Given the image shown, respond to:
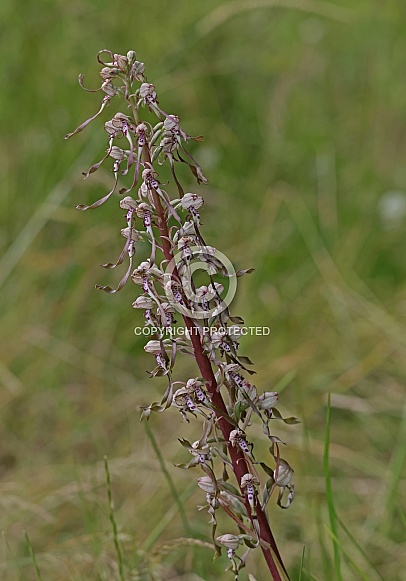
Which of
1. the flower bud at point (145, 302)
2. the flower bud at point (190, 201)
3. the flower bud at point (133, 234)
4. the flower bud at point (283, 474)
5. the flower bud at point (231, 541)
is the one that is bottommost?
the flower bud at point (231, 541)

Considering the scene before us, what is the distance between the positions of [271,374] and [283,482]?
1.85 m

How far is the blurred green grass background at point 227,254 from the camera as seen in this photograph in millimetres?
2529

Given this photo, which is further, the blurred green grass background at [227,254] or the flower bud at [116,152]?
the blurred green grass background at [227,254]

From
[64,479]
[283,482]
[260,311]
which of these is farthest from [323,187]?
[283,482]

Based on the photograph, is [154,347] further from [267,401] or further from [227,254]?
[227,254]

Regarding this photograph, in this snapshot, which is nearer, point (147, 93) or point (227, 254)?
point (147, 93)

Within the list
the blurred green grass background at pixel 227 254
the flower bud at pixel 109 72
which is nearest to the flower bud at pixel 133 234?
the flower bud at pixel 109 72

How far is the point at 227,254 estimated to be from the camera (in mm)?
3646

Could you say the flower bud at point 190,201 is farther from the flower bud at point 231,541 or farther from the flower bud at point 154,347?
the flower bud at point 231,541

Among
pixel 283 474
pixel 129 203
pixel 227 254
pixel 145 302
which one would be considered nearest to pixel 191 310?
pixel 145 302

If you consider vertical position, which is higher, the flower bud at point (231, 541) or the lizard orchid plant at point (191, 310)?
the lizard orchid plant at point (191, 310)

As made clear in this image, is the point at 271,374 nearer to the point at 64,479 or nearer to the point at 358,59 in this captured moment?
the point at 64,479

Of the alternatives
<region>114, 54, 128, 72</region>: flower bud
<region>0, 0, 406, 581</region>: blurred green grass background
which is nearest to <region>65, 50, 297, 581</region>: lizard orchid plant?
<region>114, 54, 128, 72</region>: flower bud

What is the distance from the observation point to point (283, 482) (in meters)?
1.24
